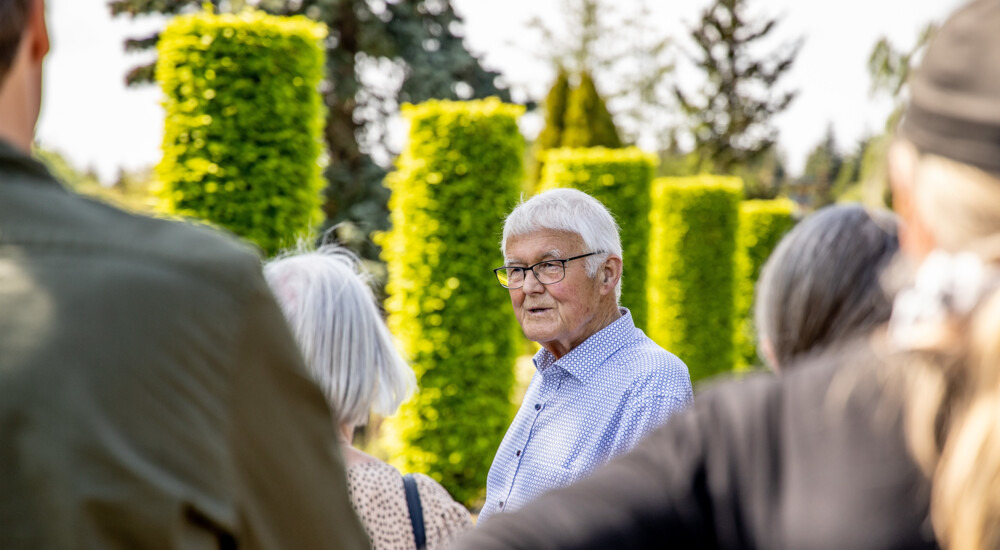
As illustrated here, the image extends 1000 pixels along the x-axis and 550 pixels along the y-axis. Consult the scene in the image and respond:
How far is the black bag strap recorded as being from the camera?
2121 mm

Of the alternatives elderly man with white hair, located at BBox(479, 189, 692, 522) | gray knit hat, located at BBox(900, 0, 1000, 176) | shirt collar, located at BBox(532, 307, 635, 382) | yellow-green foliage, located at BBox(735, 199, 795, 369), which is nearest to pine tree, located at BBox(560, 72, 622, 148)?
yellow-green foliage, located at BBox(735, 199, 795, 369)

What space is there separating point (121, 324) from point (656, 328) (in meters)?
13.9

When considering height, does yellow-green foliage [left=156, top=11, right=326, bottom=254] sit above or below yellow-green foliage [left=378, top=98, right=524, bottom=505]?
above

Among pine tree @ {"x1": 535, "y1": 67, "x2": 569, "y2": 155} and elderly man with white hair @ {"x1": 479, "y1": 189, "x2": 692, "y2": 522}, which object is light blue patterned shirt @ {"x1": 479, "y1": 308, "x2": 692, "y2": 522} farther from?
pine tree @ {"x1": 535, "y1": 67, "x2": 569, "y2": 155}

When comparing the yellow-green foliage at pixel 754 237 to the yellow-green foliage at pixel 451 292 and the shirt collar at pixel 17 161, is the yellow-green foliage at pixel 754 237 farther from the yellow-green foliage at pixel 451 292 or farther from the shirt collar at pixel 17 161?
the shirt collar at pixel 17 161

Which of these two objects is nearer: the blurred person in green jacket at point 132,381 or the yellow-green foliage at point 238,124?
the blurred person in green jacket at point 132,381

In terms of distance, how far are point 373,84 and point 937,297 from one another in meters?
16.7

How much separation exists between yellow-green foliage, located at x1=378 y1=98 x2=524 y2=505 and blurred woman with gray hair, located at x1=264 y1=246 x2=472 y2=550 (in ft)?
20.4

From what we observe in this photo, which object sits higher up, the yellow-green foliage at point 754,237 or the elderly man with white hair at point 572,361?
the elderly man with white hair at point 572,361

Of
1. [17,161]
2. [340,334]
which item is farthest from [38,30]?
[340,334]

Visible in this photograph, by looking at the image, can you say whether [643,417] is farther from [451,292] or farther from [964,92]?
[451,292]

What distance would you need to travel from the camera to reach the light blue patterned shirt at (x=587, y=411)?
271cm

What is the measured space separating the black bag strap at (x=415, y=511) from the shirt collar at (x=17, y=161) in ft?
4.50

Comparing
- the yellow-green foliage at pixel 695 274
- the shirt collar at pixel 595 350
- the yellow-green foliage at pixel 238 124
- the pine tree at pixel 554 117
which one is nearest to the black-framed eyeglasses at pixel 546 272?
the shirt collar at pixel 595 350
